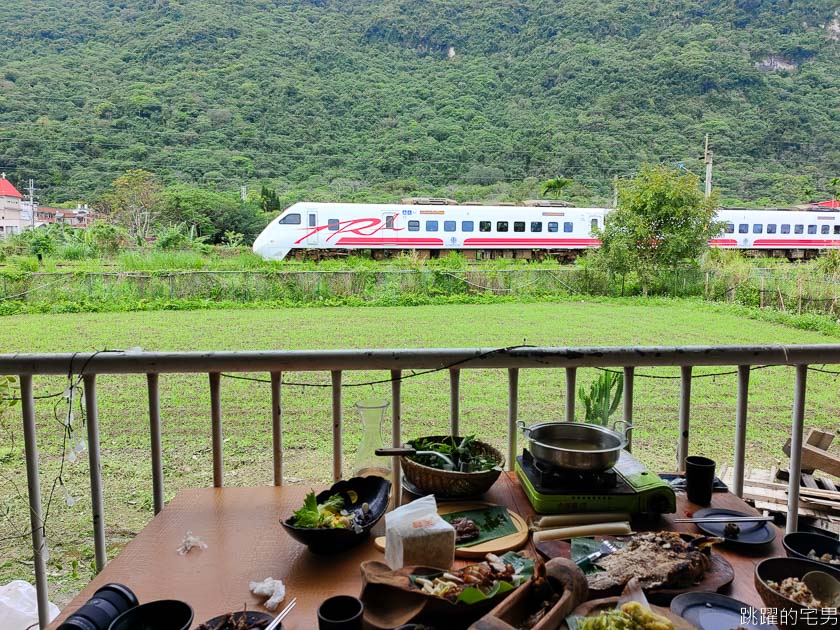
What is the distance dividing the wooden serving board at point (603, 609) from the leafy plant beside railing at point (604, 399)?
0.80 metres

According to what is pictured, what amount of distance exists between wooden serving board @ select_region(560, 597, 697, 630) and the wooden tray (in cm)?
4

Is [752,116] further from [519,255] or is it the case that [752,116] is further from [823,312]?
[823,312]

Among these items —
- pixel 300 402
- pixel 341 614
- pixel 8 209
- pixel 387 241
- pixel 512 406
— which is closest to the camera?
pixel 341 614

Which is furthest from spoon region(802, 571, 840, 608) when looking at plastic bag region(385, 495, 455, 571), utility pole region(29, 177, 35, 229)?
utility pole region(29, 177, 35, 229)

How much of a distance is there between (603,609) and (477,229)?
1796 cm

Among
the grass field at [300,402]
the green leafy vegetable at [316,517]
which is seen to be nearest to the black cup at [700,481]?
the green leafy vegetable at [316,517]

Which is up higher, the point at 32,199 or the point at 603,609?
the point at 32,199

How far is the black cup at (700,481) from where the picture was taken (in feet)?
3.51

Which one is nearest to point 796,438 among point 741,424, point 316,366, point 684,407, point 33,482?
point 741,424

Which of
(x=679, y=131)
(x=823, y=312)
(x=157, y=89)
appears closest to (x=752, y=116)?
(x=679, y=131)

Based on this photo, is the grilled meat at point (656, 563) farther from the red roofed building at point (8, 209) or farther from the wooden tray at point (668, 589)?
the red roofed building at point (8, 209)

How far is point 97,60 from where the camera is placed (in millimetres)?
25375

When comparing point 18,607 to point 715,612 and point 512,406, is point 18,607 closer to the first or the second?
point 512,406

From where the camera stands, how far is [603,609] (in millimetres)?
682
